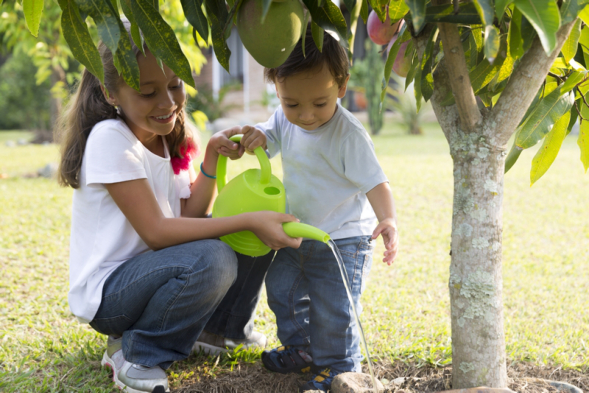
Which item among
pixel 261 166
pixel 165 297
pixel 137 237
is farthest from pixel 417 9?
pixel 137 237

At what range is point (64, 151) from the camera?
171 cm

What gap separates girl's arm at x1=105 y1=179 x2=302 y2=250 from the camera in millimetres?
1510

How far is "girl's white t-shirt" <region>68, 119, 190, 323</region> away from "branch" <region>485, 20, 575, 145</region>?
1.01 meters

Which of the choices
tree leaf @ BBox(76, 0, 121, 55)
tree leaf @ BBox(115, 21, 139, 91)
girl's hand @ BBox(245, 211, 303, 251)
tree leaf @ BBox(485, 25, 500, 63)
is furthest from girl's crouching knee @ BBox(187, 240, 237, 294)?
tree leaf @ BBox(485, 25, 500, 63)

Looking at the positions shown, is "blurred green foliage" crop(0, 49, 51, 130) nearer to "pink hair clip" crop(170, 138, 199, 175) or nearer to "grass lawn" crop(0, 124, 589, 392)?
"grass lawn" crop(0, 124, 589, 392)

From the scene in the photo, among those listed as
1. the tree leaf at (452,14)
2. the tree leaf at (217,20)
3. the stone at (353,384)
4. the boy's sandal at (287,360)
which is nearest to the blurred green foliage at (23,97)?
the boy's sandal at (287,360)

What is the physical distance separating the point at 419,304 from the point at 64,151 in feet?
5.17

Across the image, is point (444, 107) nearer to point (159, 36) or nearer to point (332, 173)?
point (332, 173)

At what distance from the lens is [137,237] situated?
1.69 metres

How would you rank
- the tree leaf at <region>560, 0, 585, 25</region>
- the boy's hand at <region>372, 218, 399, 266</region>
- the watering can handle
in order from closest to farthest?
the tree leaf at <region>560, 0, 585, 25</region>
the boy's hand at <region>372, 218, 399, 266</region>
the watering can handle

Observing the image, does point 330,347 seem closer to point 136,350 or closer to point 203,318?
point 203,318

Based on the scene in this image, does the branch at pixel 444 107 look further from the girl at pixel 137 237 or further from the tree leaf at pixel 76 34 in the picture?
the tree leaf at pixel 76 34

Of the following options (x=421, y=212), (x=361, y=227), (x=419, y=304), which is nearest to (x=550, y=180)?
(x=421, y=212)

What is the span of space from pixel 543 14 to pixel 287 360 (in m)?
1.31
